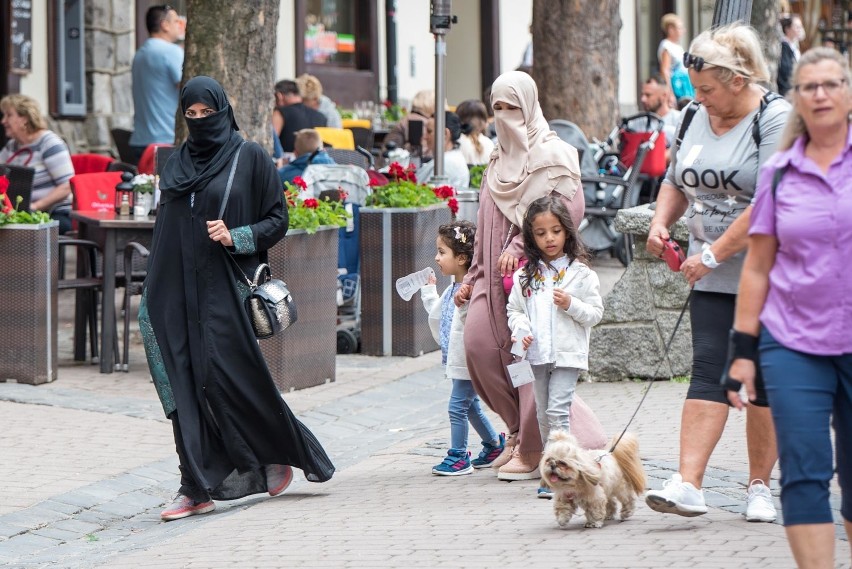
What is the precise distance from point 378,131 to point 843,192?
1362 cm

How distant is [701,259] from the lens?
550 cm

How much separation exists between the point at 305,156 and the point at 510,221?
504 centimetres

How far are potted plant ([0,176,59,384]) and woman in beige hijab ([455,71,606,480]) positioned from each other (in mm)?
3390

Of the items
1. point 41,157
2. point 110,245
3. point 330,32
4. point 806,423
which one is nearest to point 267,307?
point 806,423

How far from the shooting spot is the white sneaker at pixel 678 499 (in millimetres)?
5535

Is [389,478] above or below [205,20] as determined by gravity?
below

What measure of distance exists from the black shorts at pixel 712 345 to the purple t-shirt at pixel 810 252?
1265mm

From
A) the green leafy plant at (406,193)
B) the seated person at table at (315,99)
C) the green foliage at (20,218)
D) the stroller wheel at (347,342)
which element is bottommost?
the stroller wheel at (347,342)

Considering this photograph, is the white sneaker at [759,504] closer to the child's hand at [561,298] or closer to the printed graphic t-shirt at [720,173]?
A: the printed graphic t-shirt at [720,173]

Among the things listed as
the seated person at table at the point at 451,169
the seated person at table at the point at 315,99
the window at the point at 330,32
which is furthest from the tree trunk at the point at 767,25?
the window at the point at 330,32

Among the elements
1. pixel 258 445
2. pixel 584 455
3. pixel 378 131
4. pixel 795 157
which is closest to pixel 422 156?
pixel 378 131

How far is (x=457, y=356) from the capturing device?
277 inches

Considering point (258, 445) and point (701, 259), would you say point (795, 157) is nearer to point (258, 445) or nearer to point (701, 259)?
point (701, 259)

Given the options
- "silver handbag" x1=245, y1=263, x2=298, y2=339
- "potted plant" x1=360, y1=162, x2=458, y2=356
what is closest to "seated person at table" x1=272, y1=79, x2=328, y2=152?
"potted plant" x1=360, y1=162, x2=458, y2=356
